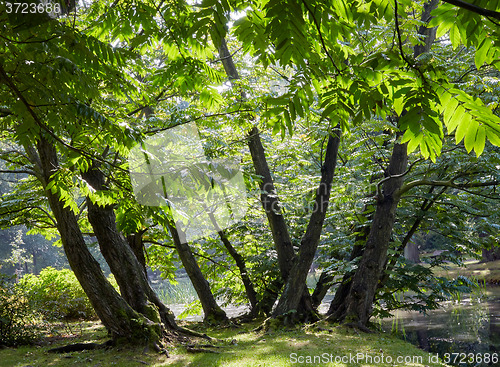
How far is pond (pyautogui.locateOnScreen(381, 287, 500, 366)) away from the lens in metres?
7.46

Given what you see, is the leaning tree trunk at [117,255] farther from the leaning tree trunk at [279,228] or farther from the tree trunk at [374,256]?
the tree trunk at [374,256]

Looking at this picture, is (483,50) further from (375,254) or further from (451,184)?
(375,254)

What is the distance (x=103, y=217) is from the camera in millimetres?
5984

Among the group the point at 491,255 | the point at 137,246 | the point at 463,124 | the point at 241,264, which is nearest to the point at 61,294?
the point at 137,246

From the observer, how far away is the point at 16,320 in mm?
6867

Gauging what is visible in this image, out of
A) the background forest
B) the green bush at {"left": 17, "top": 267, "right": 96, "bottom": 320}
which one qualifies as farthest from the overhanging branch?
the green bush at {"left": 17, "top": 267, "right": 96, "bottom": 320}

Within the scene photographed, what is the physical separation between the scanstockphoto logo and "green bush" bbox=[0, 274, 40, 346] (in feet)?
10.8

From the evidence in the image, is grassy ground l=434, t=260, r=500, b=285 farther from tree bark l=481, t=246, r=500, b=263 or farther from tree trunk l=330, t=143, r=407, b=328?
tree trunk l=330, t=143, r=407, b=328

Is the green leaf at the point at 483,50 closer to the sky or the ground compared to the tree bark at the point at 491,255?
closer to the sky

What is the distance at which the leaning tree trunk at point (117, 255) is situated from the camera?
599 cm

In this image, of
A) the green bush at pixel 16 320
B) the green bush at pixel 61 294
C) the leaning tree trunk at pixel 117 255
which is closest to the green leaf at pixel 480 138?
the leaning tree trunk at pixel 117 255

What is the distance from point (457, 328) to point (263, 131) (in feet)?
22.3

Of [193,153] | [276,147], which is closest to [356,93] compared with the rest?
[193,153]

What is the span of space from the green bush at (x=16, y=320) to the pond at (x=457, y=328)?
7.67 meters
